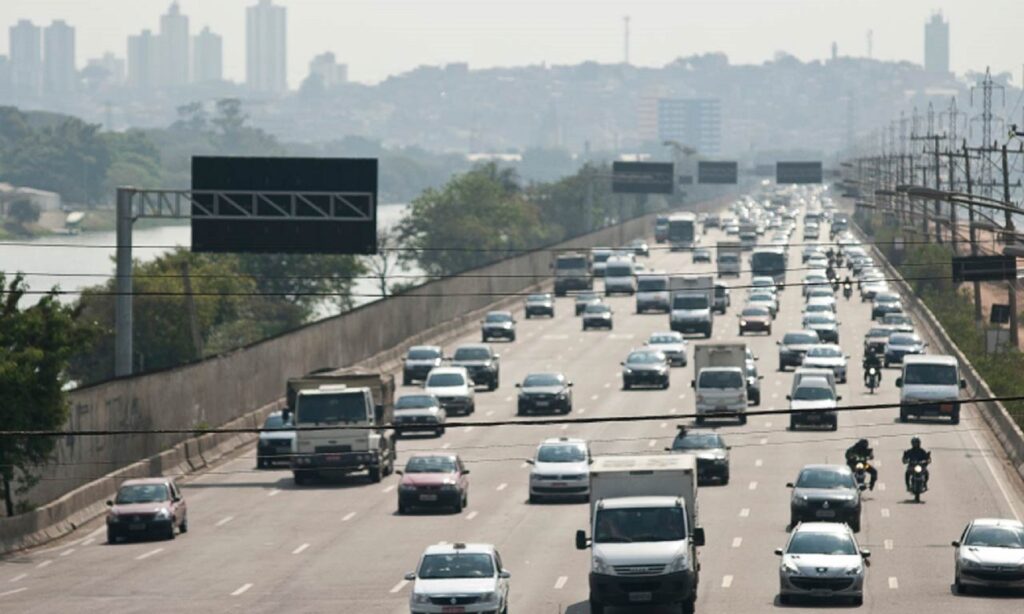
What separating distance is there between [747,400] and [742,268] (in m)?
73.7

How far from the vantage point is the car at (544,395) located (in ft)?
231

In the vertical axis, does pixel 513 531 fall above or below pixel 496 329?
below

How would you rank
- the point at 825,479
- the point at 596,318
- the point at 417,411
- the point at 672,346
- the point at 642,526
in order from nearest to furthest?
the point at 642,526
the point at 825,479
the point at 417,411
the point at 672,346
the point at 596,318

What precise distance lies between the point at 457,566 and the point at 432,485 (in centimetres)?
1662

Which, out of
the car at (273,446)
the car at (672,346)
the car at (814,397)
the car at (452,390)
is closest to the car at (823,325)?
the car at (672,346)

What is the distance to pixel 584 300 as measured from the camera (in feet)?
392

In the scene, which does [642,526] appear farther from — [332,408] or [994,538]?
[332,408]

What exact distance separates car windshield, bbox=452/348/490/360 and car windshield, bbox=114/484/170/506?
34.4 metres

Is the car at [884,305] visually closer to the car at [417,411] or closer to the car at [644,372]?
the car at [644,372]

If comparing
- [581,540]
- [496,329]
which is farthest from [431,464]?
[496,329]

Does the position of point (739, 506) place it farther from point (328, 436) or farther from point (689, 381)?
point (689, 381)

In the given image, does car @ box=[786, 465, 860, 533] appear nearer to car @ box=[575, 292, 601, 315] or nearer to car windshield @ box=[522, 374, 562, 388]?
car windshield @ box=[522, 374, 562, 388]

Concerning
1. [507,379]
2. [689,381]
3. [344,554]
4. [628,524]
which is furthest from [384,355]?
[628,524]

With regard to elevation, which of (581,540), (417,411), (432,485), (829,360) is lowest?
(432,485)
